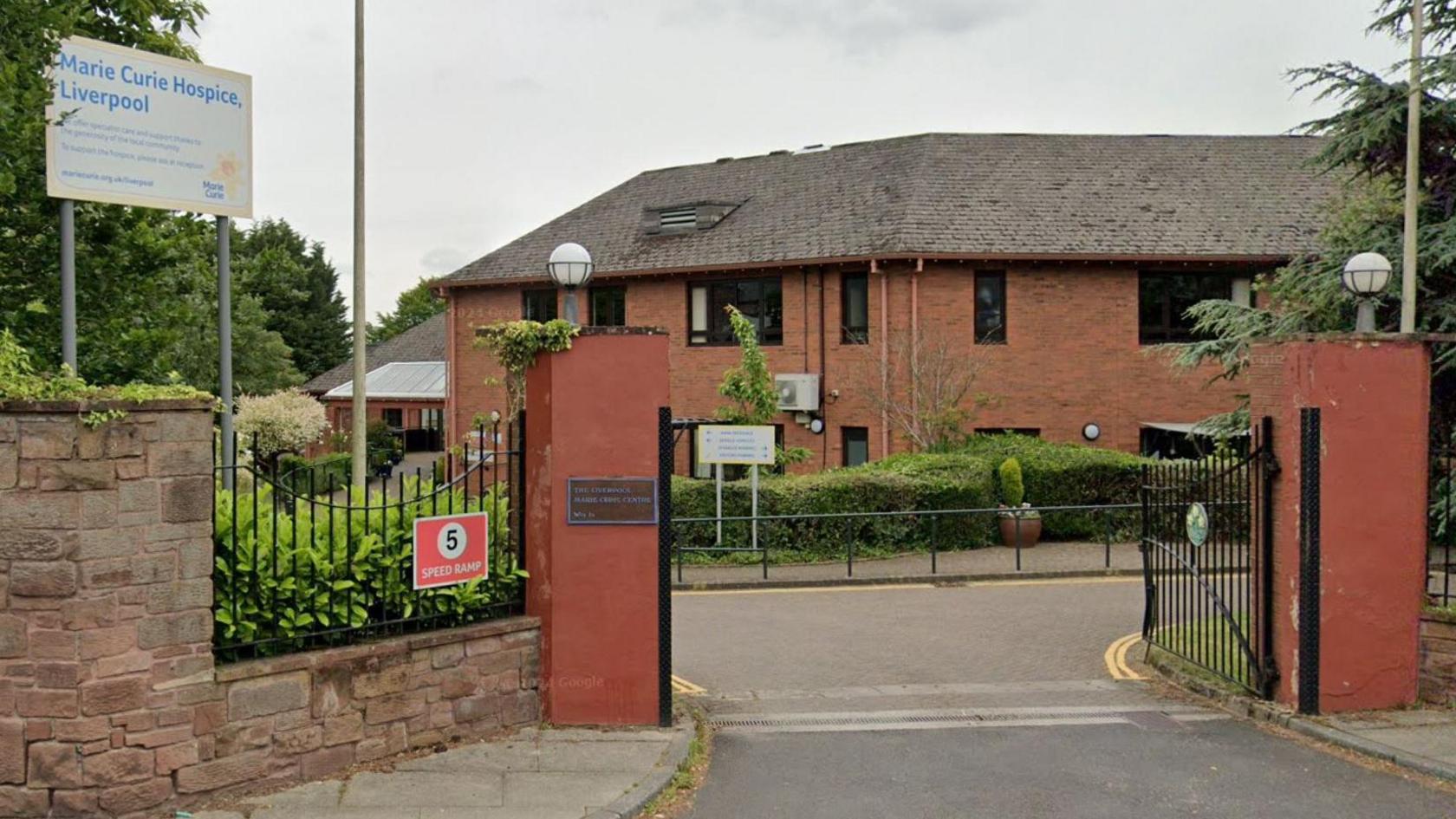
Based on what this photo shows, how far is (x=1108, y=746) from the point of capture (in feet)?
28.4

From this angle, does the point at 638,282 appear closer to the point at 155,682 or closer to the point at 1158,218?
the point at 1158,218

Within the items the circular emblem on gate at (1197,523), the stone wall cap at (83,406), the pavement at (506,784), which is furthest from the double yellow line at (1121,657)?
the stone wall cap at (83,406)

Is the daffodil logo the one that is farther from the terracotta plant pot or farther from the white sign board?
the terracotta plant pot

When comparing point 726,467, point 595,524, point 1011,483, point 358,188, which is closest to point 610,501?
point 595,524

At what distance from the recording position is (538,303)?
1240 inches

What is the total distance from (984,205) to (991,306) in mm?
2687

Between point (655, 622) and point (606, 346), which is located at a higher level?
point (606, 346)

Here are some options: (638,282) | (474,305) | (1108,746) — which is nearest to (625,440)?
(1108,746)

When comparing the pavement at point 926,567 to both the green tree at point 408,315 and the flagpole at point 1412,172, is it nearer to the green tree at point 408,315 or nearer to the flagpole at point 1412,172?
the flagpole at point 1412,172

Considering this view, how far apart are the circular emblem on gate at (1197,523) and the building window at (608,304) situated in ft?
68.7

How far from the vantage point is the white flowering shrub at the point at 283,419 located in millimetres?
35938

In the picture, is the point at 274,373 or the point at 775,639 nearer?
the point at 775,639

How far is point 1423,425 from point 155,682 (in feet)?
28.4

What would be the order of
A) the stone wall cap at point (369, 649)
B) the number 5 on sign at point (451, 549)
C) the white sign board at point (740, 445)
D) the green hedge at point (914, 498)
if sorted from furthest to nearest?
the green hedge at point (914, 498) < the white sign board at point (740, 445) < the number 5 on sign at point (451, 549) < the stone wall cap at point (369, 649)
